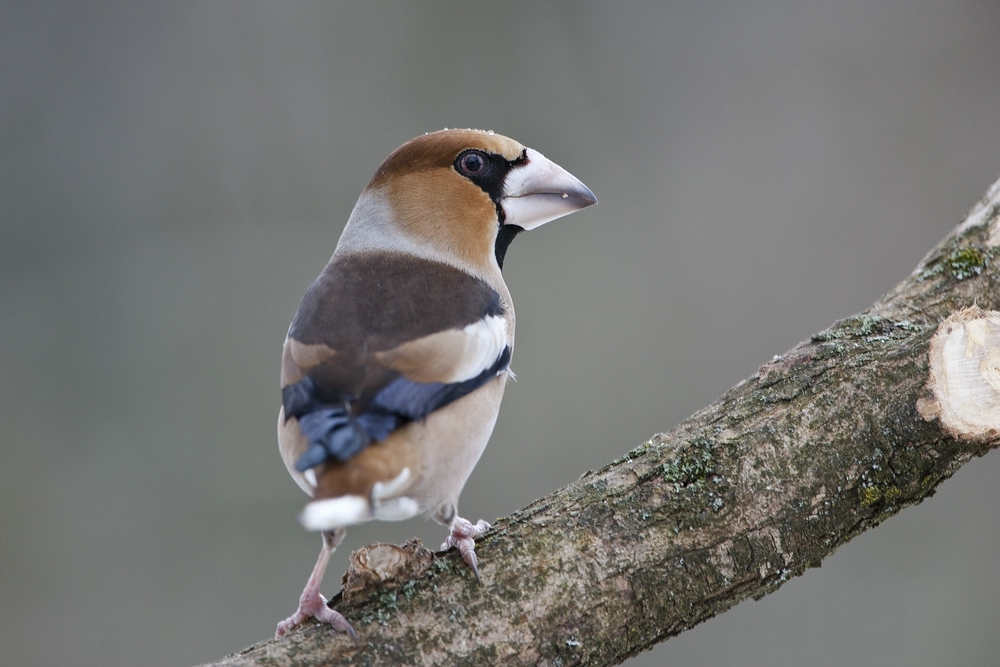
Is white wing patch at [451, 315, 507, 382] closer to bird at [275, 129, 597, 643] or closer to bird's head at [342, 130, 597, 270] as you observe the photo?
bird at [275, 129, 597, 643]

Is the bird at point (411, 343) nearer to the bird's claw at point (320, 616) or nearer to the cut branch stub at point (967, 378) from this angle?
the bird's claw at point (320, 616)

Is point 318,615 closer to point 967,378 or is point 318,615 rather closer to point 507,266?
point 967,378

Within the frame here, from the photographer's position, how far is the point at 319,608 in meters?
2.07

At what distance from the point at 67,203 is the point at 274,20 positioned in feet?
5.60

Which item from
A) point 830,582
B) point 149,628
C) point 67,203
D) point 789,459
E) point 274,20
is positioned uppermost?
point 274,20

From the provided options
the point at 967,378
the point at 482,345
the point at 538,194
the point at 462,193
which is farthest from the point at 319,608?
the point at 967,378

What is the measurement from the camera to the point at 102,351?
530 centimetres

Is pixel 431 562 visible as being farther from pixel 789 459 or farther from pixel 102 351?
pixel 102 351

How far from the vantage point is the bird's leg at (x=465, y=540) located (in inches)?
84.5

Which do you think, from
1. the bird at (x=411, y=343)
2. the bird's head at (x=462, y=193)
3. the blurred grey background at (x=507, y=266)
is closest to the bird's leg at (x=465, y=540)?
the bird at (x=411, y=343)

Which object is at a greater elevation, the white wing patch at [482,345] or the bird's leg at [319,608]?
the white wing patch at [482,345]

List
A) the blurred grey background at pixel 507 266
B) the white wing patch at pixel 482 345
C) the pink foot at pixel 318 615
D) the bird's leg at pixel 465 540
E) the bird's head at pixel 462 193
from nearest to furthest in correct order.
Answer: the pink foot at pixel 318 615 < the bird's leg at pixel 465 540 < the white wing patch at pixel 482 345 < the bird's head at pixel 462 193 < the blurred grey background at pixel 507 266

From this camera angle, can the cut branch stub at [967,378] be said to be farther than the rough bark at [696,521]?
Yes

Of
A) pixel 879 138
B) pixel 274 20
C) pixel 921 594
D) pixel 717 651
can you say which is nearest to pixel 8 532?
pixel 274 20
